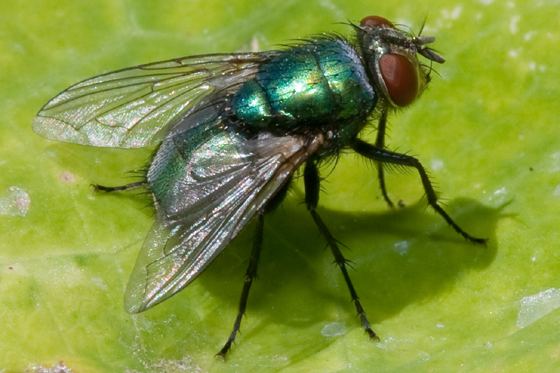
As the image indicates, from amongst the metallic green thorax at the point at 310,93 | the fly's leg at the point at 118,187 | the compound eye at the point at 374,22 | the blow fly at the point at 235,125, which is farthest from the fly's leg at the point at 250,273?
the compound eye at the point at 374,22

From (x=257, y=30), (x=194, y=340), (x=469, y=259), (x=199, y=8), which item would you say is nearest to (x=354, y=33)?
(x=257, y=30)

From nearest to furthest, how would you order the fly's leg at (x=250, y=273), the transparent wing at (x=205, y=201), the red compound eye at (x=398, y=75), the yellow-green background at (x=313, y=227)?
the transparent wing at (x=205, y=201) < the yellow-green background at (x=313, y=227) < the fly's leg at (x=250, y=273) < the red compound eye at (x=398, y=75)

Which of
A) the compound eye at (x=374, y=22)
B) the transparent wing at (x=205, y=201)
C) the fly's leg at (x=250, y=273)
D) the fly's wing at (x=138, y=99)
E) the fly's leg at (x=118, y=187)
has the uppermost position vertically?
the compound eye at (x=374, y=22)

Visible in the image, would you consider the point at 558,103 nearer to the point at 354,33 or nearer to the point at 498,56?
the point at 498,56

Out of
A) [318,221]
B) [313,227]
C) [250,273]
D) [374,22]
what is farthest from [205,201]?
[374,22]

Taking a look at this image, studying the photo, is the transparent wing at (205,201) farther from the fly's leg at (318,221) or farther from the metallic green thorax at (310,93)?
the fly's leg at (318,221)

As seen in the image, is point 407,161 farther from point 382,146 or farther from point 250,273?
point 250,273
